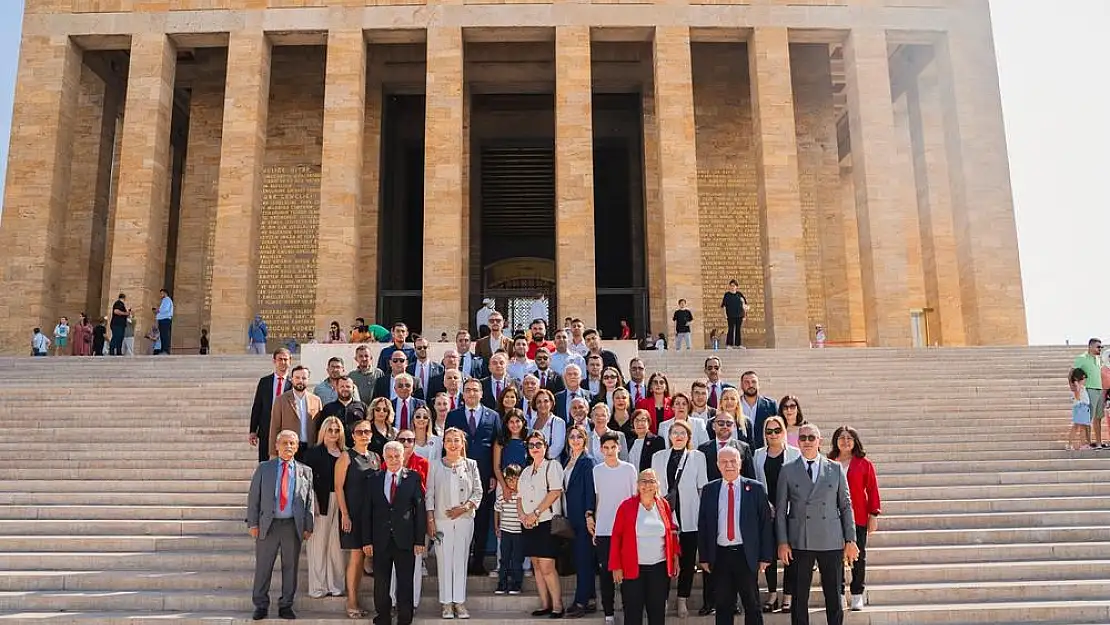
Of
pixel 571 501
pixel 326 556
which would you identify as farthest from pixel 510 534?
pixel 326 556

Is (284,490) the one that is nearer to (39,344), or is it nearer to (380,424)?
(380,424)

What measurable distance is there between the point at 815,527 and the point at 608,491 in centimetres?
142

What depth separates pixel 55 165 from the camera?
65.1ft

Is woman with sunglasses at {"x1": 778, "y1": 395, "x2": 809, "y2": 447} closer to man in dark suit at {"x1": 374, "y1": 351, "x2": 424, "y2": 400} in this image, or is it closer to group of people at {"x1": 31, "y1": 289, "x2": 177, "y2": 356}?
man in dark suit at {"x1": 374, "y1": 351, "x2": 424, "y2": 400}

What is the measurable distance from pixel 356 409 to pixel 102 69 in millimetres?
19962

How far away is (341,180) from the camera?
1964 cm

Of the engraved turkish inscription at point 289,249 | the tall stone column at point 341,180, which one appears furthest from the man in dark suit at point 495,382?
the engraved turkish inscription at point 289,249

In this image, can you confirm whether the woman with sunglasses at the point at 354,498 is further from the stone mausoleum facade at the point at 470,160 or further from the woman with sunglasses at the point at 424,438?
the stone mausoleum facade at the point at 470,160

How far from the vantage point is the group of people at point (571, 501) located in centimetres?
580

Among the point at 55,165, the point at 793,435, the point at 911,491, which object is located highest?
the point at 55,165

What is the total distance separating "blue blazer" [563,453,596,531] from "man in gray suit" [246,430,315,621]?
1.97m

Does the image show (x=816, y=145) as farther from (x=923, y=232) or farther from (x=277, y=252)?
(x=277, y=252)

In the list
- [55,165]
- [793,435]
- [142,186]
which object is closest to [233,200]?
[142,186]

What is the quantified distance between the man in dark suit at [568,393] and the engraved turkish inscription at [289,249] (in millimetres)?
15559
